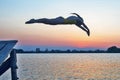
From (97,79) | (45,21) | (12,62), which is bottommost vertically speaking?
(97,79)

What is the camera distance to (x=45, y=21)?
951cm

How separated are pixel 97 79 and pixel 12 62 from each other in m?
69.3

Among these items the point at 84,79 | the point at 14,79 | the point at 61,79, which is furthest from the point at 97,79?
the point at 14,79

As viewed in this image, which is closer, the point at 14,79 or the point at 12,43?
the point at 12,43

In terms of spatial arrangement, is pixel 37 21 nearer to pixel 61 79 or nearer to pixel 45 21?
pixel 45 21

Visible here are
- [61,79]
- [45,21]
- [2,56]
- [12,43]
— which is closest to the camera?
[45,21]

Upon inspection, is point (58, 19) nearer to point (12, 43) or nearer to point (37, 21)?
point (37, 21)

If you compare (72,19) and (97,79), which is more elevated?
(72,19)

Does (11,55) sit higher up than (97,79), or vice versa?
(11,55)

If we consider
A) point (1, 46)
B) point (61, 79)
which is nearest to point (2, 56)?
point (1, 46)

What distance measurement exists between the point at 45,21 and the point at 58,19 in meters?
0.38

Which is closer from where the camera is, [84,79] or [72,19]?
[72,19]

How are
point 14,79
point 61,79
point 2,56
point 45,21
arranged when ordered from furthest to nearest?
point 61,79
point 14,79
point 2,56
point 45,21

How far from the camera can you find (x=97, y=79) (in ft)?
268
